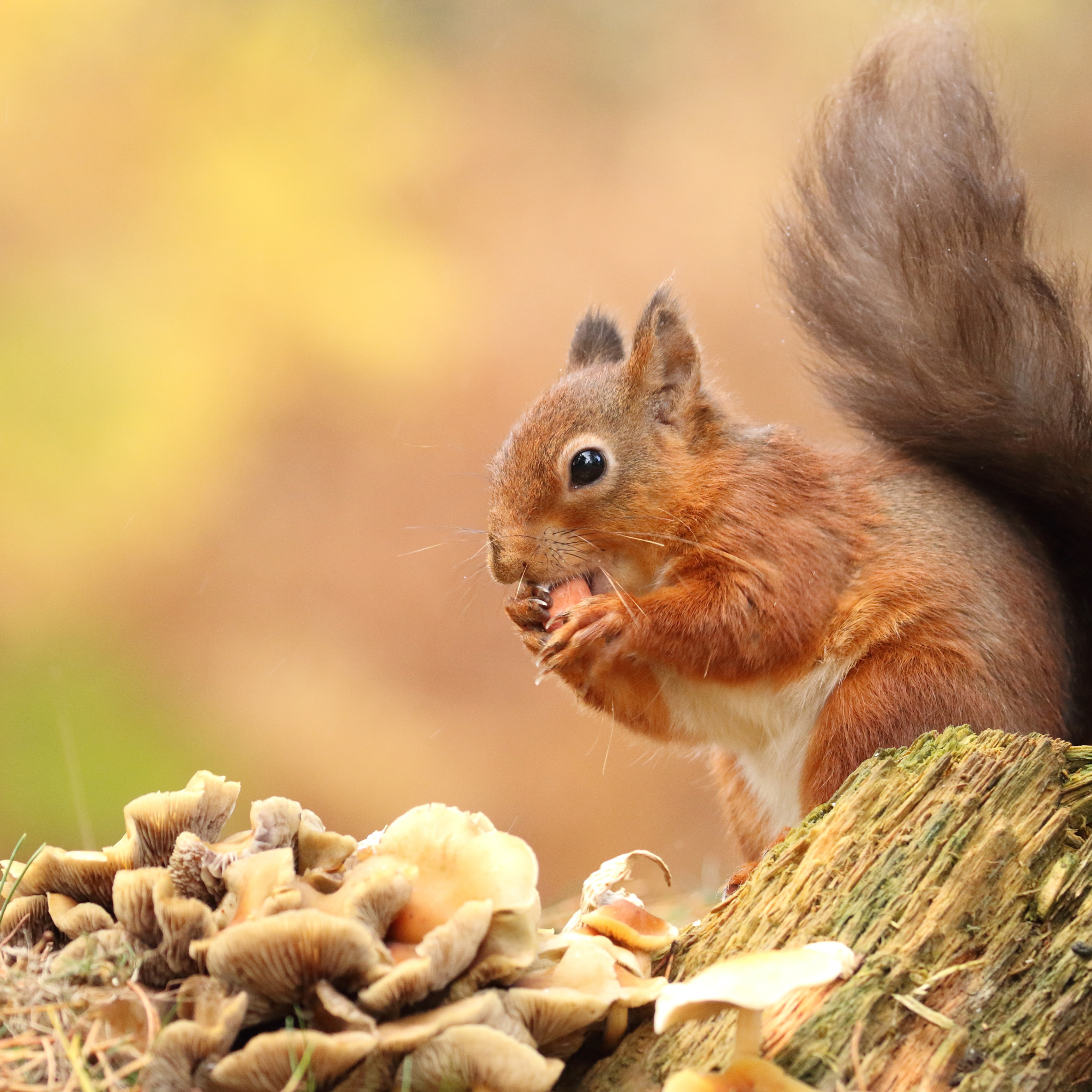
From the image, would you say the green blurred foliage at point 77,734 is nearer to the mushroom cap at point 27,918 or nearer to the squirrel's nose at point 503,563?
the squirrel's nose at point 503,563

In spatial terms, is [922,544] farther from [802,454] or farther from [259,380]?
[259,380]

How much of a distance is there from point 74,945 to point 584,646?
66cm

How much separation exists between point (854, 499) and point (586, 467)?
1.22ft

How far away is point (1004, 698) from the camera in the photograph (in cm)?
133

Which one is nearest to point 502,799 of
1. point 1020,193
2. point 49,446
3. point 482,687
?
point 482,687

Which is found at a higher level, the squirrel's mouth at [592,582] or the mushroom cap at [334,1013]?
the squirrel's mouth at [592,582]

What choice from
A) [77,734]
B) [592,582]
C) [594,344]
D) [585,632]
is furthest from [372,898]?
[77,734]

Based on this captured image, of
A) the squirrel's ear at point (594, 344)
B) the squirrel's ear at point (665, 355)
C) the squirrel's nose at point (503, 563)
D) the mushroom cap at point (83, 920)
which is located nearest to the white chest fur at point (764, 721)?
the squirrel's nose at point (503, 563)

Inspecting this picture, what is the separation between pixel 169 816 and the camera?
36.5 inches

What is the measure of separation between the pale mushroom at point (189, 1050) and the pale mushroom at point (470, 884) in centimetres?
13

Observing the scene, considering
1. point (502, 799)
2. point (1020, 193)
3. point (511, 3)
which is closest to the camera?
point (1020, 193)

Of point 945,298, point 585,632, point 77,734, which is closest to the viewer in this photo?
point 585,632

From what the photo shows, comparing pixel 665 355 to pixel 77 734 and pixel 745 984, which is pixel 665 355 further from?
pixel 77 734

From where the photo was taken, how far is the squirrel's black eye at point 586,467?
4.66 feet
